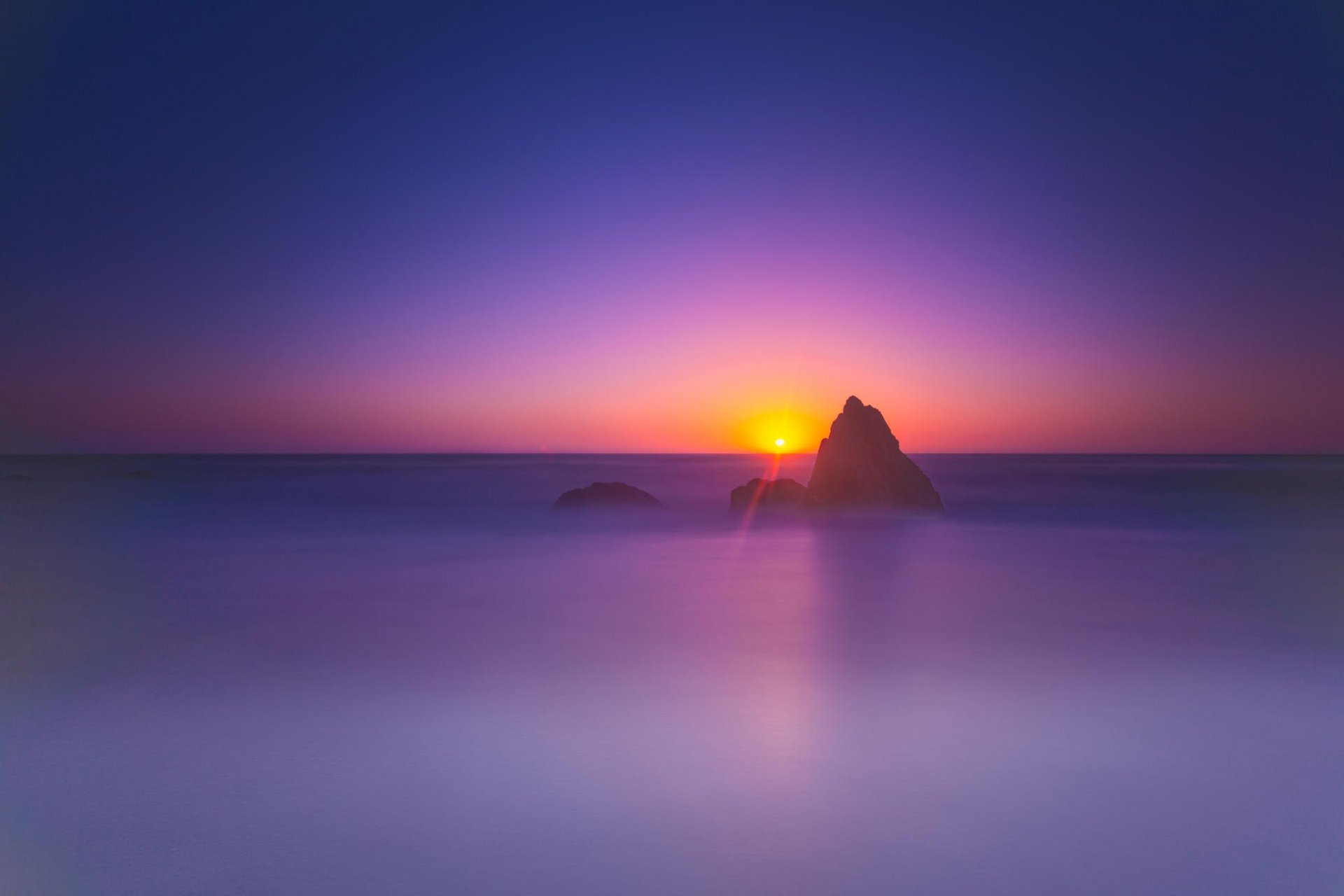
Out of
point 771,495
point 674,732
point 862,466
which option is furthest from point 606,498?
point 674,732

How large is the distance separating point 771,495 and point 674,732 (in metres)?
21.6

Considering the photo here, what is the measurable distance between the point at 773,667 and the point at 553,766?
3255mm

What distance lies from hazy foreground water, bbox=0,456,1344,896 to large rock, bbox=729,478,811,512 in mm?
11154

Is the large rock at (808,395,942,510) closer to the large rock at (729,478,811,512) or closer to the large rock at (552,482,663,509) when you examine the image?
the large rock at (729,478,811,512)

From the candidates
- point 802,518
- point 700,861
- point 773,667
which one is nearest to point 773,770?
point 700,861

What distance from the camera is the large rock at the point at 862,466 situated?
24.6 meters

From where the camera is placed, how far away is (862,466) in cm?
2544

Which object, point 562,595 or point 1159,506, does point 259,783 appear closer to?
point 562,595

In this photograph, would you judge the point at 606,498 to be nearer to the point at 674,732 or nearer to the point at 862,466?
the point at 862,466

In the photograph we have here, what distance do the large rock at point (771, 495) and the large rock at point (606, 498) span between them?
11.9 feet

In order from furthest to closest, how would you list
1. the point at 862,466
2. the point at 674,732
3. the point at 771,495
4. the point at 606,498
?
the point at 606,498 → the point at 771,495 → the point at 862,466 → the point at 674,732

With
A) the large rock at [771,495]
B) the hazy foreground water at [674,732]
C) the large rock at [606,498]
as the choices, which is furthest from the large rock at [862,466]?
the hazy foreground water at [674,732]

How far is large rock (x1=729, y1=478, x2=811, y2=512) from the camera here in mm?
26062

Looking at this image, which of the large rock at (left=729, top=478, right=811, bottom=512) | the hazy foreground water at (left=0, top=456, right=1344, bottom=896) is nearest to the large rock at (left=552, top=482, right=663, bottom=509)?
the large rock at (left=729, top=478, right=811, bottom=512)
